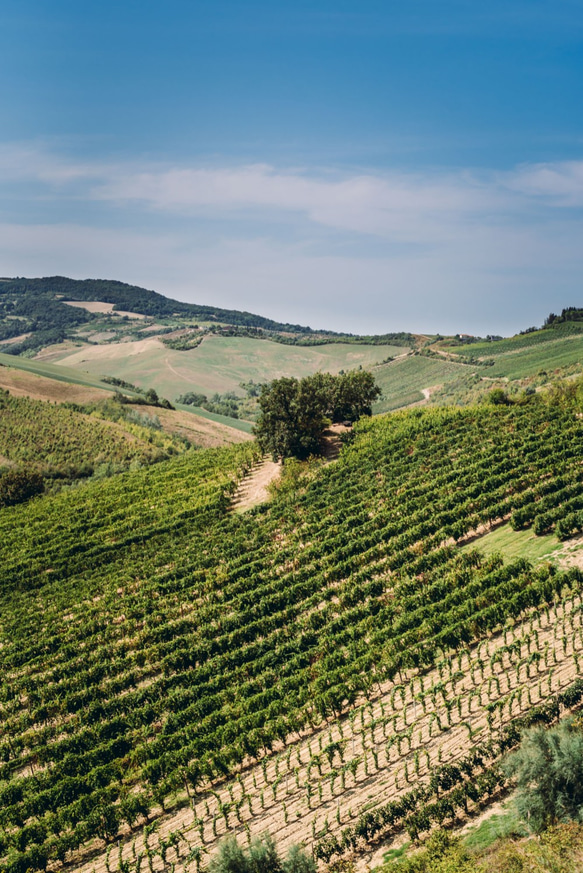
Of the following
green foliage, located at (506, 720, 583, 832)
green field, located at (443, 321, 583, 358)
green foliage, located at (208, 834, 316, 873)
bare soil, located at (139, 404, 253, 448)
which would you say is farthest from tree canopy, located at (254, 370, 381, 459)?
green field, located at (443, 321, 583, 358)

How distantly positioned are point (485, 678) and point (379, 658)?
4480mm

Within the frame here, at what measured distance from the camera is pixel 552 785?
51.0 ft

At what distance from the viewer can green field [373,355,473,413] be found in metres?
125

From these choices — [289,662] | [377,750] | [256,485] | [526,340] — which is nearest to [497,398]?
[256,485]

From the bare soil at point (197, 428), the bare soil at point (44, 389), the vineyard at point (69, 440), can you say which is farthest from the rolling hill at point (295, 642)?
the bare soil at point (44, 389)

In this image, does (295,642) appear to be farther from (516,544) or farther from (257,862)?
(516,544)

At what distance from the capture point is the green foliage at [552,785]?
15.5m

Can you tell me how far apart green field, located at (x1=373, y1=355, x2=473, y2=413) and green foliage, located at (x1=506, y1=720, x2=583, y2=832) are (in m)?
100

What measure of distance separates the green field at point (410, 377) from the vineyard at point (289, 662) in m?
76.4

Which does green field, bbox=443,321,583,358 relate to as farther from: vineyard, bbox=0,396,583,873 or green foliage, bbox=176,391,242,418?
vineyard, bbox=0,396,583,873

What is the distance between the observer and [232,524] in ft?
148

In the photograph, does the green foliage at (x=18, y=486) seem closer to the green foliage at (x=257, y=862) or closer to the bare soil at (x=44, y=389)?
the bare soil at (x=44, y=389)

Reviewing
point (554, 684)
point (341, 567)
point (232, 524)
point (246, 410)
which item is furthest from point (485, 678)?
point (246, 410)

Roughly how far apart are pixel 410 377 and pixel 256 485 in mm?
103696
